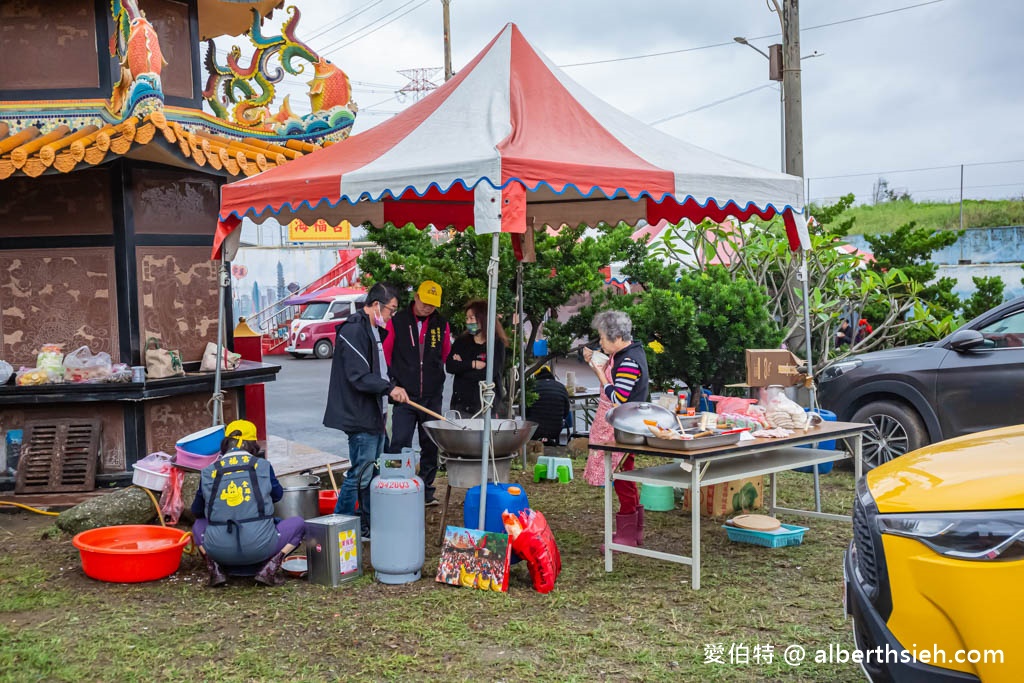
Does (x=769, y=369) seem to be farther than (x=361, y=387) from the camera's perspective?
Yes

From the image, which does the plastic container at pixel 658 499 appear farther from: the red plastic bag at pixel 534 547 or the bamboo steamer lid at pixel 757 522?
the red plastic bag at pixel 534 547

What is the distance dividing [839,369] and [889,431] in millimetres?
802

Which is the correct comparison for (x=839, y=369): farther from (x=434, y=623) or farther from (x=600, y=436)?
(x=434, y=623)

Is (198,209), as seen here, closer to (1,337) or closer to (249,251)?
(1,337)

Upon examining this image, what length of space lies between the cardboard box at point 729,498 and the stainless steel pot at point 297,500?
123 inches

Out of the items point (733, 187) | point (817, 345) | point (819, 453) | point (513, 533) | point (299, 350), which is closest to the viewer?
point (513, 533)

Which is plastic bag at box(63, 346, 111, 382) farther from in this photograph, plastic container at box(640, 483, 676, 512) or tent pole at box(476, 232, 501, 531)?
plastic container at box(640, 483, 676, 512)

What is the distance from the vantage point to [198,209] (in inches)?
362

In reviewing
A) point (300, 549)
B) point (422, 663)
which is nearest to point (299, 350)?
point (300, 549)

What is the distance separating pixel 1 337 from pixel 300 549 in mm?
3979

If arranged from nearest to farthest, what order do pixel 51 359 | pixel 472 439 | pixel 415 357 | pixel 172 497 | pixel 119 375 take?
pixel 472 439 → pixel 172 497 → pixel 415 357 → pixel 119 375 → pixel 51 359

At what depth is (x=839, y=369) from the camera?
9484 mm

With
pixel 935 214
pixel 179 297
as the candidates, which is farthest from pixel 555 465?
pixel 935 214

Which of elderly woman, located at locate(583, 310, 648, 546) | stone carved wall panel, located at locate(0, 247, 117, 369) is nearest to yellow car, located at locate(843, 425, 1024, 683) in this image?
elderly woman, located at locate(583, 310, 648, 546)
